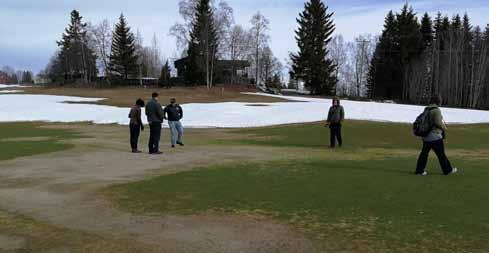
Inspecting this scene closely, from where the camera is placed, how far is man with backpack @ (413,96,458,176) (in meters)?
11.8

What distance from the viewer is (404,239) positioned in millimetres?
6609

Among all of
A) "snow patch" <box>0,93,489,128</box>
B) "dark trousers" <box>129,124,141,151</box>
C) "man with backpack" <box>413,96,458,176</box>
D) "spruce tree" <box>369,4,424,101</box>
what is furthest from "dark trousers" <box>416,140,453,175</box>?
"spruce tree" <box>369,4,424,101</box>

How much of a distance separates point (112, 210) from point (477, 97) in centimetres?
7449

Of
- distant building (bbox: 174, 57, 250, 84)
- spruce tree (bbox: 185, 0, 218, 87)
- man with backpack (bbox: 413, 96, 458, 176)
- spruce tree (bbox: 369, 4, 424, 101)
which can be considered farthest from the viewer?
distant building (bbox: 174, 57, 250, 84)

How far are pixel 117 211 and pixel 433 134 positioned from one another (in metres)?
7.48

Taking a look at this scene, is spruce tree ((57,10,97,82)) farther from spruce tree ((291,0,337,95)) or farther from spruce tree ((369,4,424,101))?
spruce tree ((369,4,424,101))

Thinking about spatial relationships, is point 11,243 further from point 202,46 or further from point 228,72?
point 228,72

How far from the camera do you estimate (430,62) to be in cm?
8175

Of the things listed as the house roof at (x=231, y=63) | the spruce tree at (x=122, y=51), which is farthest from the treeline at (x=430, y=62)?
the spruce tree at (x=122, y=51)

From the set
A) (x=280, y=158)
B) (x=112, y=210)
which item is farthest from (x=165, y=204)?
(x=280, y=158)

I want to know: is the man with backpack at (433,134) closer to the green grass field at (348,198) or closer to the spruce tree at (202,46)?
the green grass field at (348,198)

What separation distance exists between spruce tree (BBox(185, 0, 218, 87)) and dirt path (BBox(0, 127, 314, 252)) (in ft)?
206

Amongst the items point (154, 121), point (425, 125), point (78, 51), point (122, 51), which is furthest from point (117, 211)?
point (78, 51)

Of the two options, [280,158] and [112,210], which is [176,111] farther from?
[112,210]
